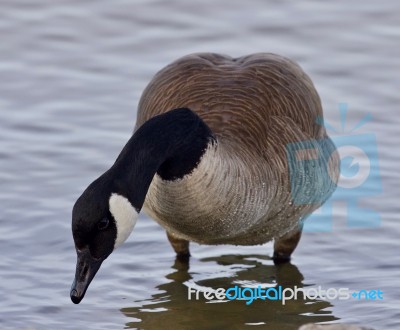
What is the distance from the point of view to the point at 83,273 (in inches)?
253

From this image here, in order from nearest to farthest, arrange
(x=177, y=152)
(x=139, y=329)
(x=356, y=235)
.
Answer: (x=177, y=152), (x=139, y=329), (x=356, y=235)

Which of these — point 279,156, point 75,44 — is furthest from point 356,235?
point 75,44

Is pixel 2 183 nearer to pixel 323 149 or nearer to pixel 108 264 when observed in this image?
pixel 108 264

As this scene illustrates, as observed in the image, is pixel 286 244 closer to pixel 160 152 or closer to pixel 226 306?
pixel 226 306

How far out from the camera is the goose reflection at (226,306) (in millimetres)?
7648

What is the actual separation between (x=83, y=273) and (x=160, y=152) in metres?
0.83

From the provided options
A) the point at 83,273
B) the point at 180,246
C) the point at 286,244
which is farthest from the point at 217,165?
the point at 286,244

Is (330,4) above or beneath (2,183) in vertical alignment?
above

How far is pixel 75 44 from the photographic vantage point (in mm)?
11883

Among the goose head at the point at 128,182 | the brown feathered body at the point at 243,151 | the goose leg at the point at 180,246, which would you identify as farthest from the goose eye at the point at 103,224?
the goose leg at the point at 180,246

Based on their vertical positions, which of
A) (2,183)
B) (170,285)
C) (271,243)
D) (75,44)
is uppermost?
(75,44)

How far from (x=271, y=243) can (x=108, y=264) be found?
1.42 m

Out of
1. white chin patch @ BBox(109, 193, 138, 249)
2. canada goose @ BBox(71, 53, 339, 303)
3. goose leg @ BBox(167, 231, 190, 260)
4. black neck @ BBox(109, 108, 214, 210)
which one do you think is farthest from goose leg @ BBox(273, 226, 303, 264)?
white chin patch @ BBox(109, 193, 138, 249)

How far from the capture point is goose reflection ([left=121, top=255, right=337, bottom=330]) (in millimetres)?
7648
